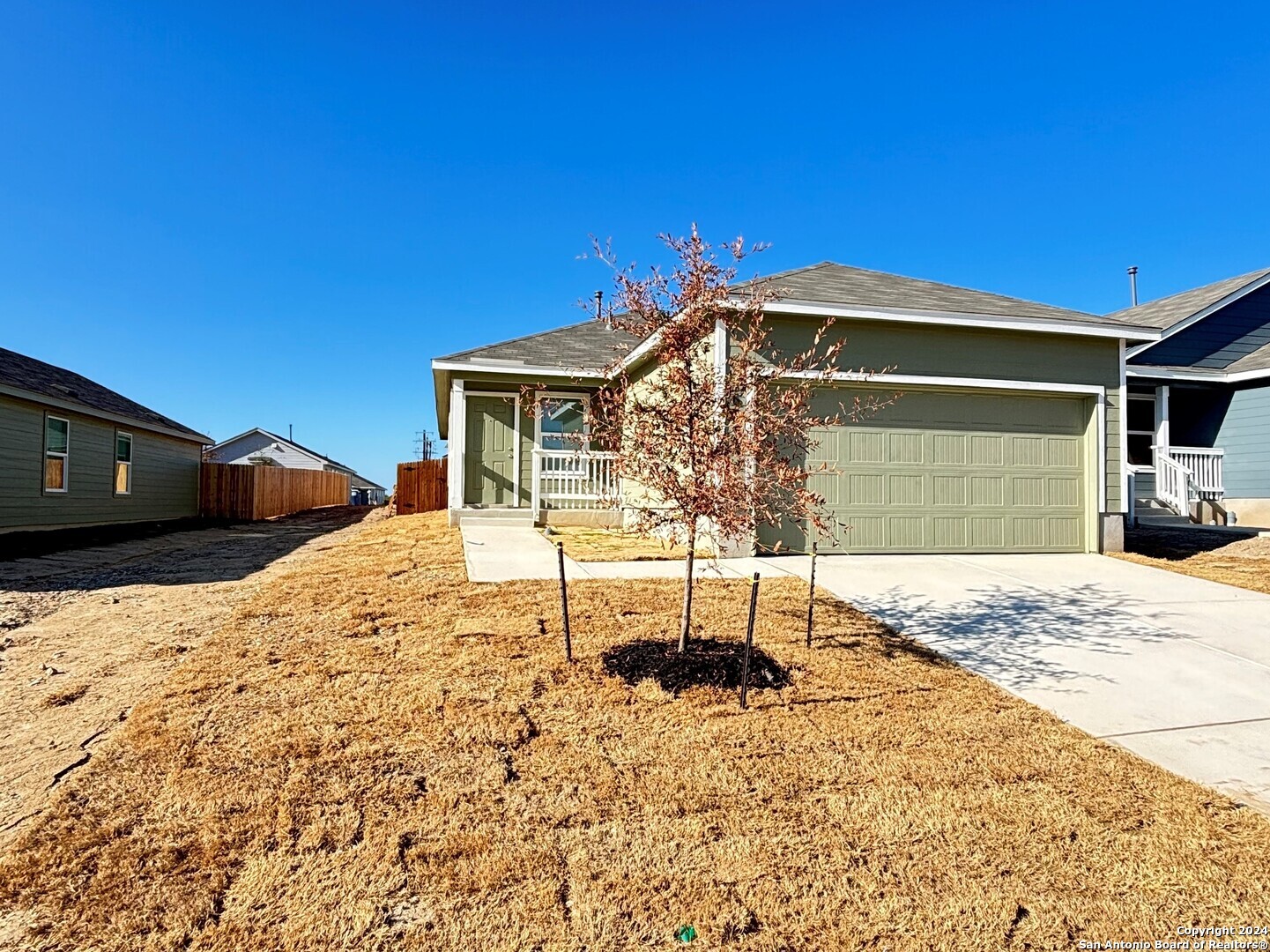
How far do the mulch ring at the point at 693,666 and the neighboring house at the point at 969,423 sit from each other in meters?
3.97

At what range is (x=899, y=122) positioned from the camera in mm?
13406

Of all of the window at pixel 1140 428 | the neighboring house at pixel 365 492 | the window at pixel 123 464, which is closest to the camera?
the window at pixel 1140 428

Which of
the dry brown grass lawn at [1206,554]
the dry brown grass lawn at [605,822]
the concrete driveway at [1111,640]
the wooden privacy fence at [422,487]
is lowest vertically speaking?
the dry brown grass lawn at [605,822]

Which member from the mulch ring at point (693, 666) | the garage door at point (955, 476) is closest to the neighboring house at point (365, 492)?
the garage door at point (955, 476)

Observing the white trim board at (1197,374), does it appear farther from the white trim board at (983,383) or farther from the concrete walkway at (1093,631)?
the concrete walkway at (1093,631)

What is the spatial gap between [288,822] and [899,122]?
15.9 metres

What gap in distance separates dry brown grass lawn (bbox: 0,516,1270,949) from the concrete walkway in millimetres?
418

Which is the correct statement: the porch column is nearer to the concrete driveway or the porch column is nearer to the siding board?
the concrete driveway

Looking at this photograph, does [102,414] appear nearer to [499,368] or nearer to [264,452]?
[499,368]

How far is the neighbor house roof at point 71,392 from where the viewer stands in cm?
1238

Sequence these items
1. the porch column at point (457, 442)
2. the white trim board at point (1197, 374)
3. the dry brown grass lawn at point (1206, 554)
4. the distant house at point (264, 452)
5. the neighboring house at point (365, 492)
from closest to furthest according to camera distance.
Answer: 1. the dry brown grass lawn at point (1206, 554)
2. the porch column at point (457, 442)
3. the white trim board at point (1197, 374)
4. the distant house at point (264, 452)
5. the neighboring house at point (365, 492)

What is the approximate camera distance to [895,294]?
30.3ft

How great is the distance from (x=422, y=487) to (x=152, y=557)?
22.4 ft

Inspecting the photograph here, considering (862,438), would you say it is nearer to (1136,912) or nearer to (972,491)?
(972,491)
